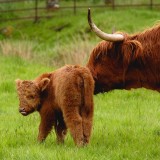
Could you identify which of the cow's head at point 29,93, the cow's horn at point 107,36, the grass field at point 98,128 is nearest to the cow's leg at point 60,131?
the grass field at point 98,128

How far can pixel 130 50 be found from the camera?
7789mm

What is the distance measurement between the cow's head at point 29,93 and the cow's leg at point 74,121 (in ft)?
2.11

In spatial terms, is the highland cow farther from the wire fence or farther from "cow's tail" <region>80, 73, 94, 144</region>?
the wire fence

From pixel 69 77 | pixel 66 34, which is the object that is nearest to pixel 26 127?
pixel 69 77

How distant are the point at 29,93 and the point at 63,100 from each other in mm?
667

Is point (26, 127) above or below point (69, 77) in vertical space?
below

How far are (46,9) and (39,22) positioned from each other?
10.4 ft

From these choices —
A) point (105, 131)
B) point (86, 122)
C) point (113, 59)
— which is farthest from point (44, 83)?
point (105, 131)

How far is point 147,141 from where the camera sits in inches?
329

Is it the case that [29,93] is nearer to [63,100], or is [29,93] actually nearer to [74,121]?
[63,100]

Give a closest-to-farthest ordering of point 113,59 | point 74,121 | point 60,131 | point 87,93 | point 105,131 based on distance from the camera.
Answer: point 74,121 → point 87,93 → point 113,59 → point 60,131 → point 105,131

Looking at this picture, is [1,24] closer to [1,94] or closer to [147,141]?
[1,94]

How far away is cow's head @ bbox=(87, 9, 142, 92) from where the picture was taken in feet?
25.5

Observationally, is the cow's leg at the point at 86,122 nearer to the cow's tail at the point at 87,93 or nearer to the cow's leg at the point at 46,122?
the cow's tail at the point at 87,93
